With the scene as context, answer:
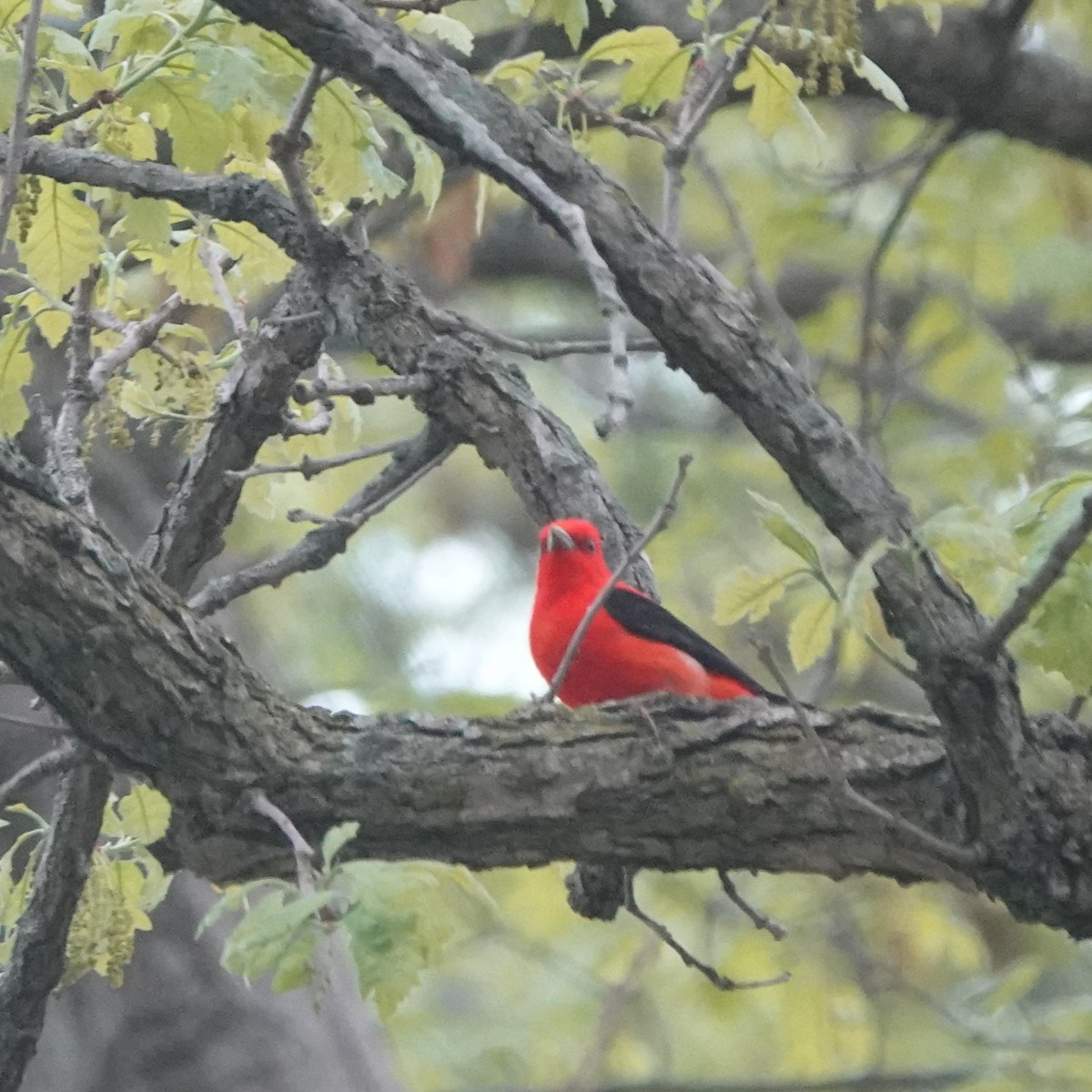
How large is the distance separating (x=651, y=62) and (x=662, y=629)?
159 cm

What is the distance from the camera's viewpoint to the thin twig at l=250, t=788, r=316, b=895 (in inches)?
82.2

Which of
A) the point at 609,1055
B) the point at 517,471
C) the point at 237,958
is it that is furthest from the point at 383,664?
the point at 237,958

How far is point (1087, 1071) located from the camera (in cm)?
624

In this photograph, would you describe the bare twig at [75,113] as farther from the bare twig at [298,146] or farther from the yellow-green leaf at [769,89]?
the yellow-green leaf at [769,89]

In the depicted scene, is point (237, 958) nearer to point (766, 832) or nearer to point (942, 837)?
point (766, 832)

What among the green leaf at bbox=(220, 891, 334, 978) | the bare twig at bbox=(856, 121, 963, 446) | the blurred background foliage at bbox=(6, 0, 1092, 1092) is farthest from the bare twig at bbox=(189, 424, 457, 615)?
the bare twig at bbox=(856, 121, 963, 446)

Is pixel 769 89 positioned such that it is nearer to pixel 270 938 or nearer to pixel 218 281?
pixel 218 281

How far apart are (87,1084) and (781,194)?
4.94 meters

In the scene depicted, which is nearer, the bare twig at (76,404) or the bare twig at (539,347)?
the bare twig at (539,347)

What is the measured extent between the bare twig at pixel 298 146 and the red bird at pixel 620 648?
151 centimetres

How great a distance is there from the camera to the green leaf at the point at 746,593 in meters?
2.54

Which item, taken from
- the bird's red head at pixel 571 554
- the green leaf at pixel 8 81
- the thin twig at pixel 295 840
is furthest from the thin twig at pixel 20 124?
the bird's red head at pixel 571 554

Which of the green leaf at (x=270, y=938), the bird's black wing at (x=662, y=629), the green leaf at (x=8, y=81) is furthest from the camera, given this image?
the bird's black wing at (x=662, y=629)

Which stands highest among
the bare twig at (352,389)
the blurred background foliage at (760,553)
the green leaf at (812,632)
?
the bare twig at (352,389)
